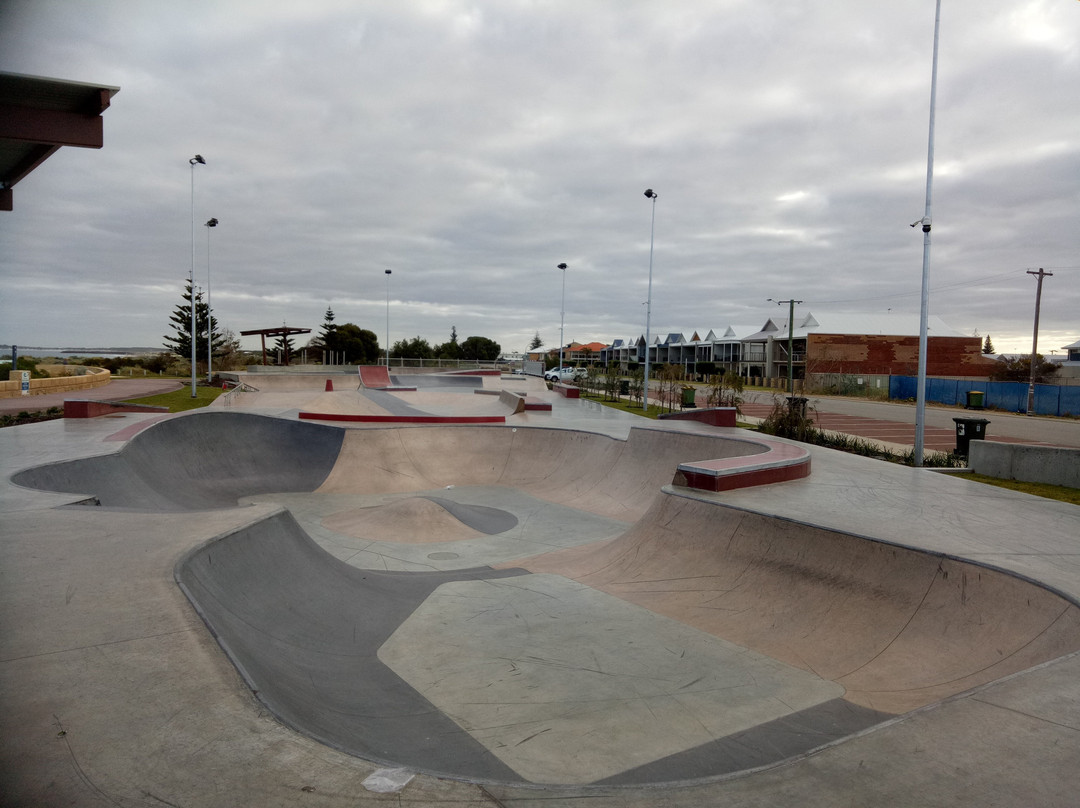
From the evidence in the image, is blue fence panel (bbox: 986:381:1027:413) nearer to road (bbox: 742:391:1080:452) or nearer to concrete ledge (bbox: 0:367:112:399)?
road (bbox: 742:391:1080:452)

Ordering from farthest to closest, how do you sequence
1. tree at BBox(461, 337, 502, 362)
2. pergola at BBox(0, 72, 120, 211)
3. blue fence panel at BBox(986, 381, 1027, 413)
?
tree at BBox(461, 337, 502, 362) < blue fence panel at BBox(986, 381, 1027, 413) < pergola at BBox(0, 72, 120, 211)

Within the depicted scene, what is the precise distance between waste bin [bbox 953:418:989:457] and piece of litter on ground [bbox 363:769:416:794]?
569 inches

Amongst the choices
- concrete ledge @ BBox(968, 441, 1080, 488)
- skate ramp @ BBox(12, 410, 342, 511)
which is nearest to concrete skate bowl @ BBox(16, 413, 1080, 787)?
skate ramp @ BBox(12, 410, 342, 511)

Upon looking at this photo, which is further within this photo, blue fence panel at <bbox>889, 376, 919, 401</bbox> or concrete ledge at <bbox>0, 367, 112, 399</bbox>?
blue fence panel at <bbox>889, 376, 919, 401</bbox>

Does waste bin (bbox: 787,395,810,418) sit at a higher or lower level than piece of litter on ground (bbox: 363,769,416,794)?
higher

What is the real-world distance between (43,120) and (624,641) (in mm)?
5552

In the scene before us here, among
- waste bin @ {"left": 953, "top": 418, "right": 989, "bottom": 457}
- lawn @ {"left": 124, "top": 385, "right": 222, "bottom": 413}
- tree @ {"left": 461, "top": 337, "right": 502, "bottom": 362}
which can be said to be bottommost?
lawn @ {"left": 124, "top": 385, "right": 222, "bottom": 413}

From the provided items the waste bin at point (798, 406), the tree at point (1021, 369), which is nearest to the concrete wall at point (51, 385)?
the waste bin at point (798, 406)

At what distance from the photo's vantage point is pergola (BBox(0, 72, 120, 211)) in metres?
2.08

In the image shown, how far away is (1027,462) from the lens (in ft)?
33.9

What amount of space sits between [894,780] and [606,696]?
2444mm

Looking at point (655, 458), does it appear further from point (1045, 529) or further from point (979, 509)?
point (1045, 529)

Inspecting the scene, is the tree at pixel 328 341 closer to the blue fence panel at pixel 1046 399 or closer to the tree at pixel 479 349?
the tree at pixel 479 349

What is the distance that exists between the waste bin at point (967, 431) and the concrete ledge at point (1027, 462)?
225 cm
